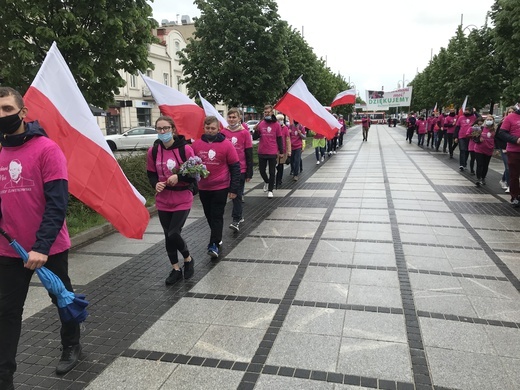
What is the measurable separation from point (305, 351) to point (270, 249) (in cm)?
293

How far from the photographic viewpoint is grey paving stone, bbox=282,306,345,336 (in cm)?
398

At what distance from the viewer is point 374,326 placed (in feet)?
13.2

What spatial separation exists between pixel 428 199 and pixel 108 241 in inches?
272

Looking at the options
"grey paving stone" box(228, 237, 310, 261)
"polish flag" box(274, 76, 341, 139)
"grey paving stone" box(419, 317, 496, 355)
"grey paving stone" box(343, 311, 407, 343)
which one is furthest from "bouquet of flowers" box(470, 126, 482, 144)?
"grey paving stone" box(343, 311, 407, 343)

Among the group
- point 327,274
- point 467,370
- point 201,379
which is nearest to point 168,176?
point 327,274

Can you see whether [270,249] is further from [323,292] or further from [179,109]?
[179,109]

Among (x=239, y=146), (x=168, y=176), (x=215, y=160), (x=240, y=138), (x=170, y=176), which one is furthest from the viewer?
(x=239, y=146)

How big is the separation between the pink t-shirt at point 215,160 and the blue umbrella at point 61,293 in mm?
2895

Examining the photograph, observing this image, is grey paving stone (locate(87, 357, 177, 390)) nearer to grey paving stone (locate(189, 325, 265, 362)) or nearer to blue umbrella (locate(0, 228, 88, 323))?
grey paving stone (locate(189, 325, 265, 362))

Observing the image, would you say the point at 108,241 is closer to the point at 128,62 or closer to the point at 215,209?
the point at 215,209

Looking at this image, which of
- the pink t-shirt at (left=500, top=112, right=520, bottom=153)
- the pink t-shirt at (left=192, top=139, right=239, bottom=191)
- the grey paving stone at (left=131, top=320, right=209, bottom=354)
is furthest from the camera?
the pink t-shirt at (left=500, top=112, right=520, bottom=153)

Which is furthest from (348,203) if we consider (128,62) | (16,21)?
(16,21)

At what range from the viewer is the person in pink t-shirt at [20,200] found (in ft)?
9.66

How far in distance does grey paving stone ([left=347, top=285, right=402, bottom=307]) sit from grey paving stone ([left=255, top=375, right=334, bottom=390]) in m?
1.47
